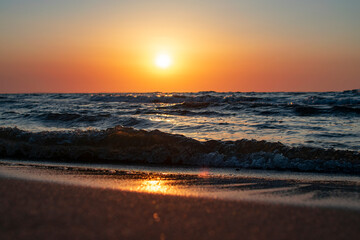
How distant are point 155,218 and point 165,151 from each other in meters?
3.94

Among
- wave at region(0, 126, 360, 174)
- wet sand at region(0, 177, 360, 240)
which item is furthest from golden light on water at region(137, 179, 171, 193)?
wave at region(0, 126, 360, 174)

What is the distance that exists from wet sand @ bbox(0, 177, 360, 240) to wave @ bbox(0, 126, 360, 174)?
281 cm

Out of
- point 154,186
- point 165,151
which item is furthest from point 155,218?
point 165,151

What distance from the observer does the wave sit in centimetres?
575

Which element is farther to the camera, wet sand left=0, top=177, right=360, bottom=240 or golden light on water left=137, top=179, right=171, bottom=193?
golden light on water left=137, top=179, right=171, bottom=193

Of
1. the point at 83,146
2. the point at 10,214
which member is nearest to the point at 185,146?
the point at 83,146

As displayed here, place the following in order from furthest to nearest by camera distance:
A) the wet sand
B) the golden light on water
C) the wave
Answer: the wave, the golden light on water, the wet sand

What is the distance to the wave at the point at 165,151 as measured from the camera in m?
5.75

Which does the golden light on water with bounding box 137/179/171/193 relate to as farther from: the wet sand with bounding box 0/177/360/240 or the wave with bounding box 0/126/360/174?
the wave with bounding box 0/126/360/174

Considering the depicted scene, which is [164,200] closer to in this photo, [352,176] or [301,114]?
[352,176]

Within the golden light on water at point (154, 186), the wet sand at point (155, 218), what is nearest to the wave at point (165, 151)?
the golden light on water at point (154, 186)

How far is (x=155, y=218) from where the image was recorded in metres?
2.70

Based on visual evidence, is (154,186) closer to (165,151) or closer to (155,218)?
(155,218)

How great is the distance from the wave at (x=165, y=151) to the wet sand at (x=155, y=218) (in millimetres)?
2806
